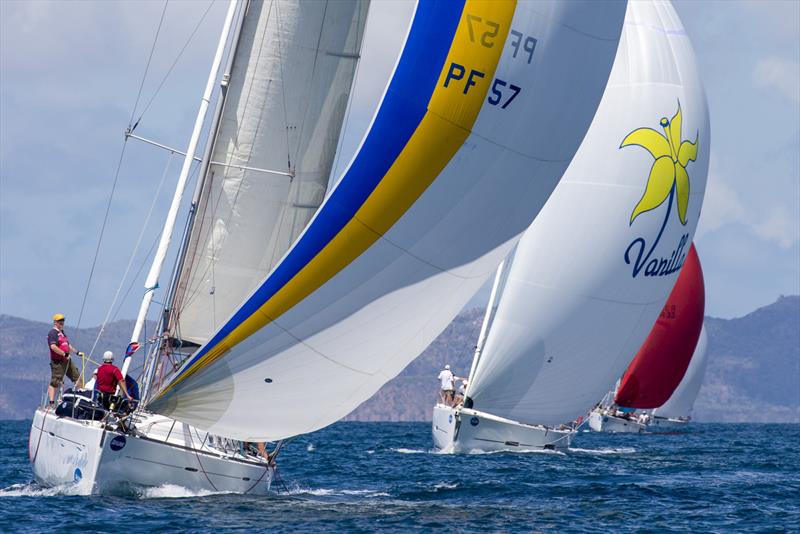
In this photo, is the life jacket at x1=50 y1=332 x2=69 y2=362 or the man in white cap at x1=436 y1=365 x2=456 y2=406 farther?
the man in white cap at x1=436 y1=365 x2=456 y2=406

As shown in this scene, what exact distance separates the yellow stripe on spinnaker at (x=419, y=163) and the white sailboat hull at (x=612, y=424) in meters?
51.6

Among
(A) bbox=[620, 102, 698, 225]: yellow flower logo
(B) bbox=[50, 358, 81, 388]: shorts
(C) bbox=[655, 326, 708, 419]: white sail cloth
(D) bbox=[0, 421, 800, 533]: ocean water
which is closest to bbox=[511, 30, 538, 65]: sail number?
(D) bbox=[0, 421, 800, 533]: ocean water

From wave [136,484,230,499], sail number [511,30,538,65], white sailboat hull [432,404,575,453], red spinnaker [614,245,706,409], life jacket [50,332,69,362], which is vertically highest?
sail number [511,30,538,65]

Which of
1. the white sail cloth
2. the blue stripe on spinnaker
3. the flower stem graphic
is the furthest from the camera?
the white sail cloth

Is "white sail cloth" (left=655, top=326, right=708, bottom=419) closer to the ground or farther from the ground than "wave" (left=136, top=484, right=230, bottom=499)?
farther from the ground

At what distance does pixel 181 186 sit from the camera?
1877 centimetres

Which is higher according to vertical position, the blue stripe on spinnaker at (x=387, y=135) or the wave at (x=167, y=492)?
the blue stripe on spinnaker at (x=387, y=135)

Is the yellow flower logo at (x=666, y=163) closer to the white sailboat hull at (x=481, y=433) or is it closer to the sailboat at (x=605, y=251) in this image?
the sailboat at (x=605, y=251)

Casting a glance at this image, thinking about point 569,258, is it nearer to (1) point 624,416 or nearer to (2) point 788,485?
(2) point 788,485

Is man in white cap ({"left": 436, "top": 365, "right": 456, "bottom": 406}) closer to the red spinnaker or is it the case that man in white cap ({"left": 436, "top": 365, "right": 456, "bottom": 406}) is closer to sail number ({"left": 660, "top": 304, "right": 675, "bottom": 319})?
the red spinnaker

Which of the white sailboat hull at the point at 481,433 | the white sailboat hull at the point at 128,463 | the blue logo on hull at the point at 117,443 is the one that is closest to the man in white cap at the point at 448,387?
the white sailboat hull at the point at 481,433

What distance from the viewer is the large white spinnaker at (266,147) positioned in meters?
18.8

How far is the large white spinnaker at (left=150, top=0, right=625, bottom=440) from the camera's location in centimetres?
1513

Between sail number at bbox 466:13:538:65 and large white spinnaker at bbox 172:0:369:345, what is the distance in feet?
13.3
